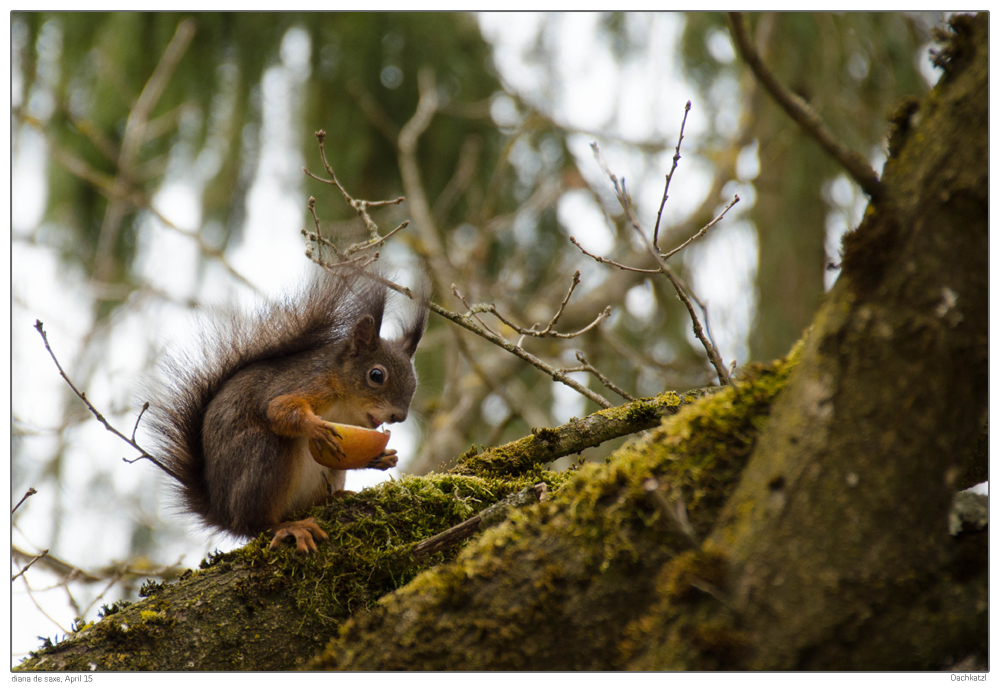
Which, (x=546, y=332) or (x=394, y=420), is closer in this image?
(x=546, y=332)

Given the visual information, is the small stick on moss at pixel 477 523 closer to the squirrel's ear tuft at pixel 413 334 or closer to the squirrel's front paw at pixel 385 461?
the squirrel's front paw at pixel 385 461

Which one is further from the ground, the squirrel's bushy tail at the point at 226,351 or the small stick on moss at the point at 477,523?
the squirrel's bushy tail at the point at 226,351

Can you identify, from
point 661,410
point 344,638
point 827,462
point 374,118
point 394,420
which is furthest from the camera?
point 374,118

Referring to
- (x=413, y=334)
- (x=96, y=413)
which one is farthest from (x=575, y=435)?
(x=96, y=413)

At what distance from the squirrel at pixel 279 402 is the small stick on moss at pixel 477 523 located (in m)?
0.30

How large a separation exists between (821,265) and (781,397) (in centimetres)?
395

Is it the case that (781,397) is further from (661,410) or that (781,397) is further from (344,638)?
(661,410)

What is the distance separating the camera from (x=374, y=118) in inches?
163

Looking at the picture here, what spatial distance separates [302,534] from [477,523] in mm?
449

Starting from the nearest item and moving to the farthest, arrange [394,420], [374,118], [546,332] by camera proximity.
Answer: [546,332] → [394,420] → [374,118]

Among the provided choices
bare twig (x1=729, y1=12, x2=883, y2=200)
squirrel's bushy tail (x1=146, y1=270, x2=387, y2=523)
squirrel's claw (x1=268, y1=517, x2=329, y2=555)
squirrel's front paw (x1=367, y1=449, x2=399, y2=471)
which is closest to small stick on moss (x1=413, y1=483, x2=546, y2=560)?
squirrel's claw (x1=268, y1=517, x2=329, y2=555)

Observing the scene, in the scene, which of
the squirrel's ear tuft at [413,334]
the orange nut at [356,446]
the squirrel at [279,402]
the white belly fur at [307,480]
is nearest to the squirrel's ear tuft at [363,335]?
the squirrel at [279,402]

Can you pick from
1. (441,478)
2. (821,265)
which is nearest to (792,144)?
(821,265)

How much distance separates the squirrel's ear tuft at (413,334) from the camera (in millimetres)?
2678
